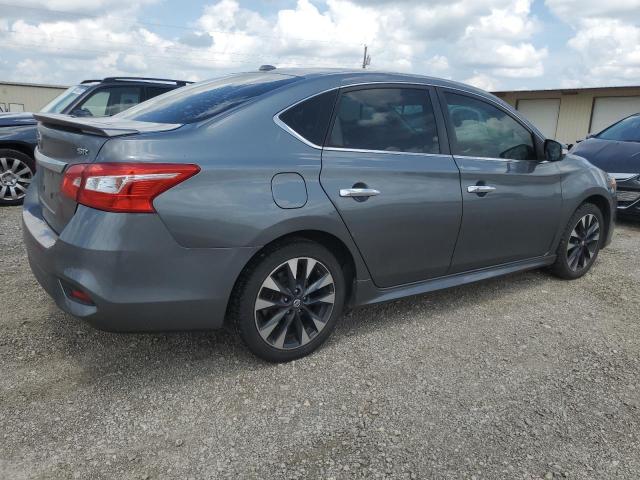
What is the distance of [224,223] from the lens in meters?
2.52

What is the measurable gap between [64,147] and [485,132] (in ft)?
8.77

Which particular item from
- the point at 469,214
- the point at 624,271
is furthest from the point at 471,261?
the point at 624,271

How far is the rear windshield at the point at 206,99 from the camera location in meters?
2.79

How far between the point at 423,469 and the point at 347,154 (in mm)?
1640

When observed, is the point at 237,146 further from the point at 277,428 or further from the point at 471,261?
the point at 471,261

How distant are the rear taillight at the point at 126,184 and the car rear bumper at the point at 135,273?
45 mm

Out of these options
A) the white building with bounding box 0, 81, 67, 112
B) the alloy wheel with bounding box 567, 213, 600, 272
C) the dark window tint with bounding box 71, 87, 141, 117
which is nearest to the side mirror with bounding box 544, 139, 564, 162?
the alloy wheel with bounding box 567, 213, 600, 272

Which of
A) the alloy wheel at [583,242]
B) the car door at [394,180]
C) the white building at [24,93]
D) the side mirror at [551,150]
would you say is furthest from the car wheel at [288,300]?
the white building at [24,93]

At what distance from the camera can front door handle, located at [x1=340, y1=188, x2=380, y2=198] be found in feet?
9.48

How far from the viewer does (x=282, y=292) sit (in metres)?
2.83

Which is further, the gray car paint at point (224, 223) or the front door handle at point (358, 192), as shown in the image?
the front door handle at point (358, 192)

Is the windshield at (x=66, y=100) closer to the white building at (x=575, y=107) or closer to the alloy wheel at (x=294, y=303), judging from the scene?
the alloy wheel at (x=294, y=303)

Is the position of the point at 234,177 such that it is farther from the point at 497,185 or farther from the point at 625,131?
the point at 625,131

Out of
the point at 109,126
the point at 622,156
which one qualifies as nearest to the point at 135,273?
the point at 109,126
